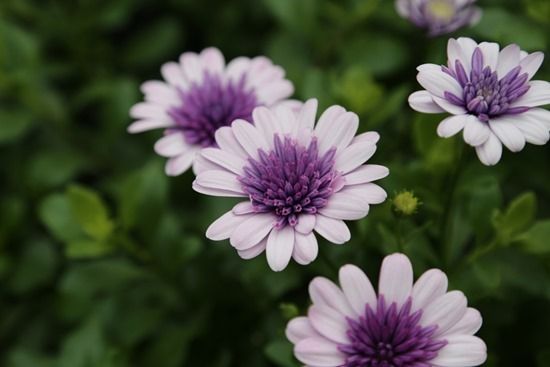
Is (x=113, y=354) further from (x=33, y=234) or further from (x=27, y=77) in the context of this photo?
(x=27, y=77)

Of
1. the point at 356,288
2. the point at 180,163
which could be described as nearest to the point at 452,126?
the point at 356,288

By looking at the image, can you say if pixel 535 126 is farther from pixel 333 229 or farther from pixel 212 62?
pixel 212 62

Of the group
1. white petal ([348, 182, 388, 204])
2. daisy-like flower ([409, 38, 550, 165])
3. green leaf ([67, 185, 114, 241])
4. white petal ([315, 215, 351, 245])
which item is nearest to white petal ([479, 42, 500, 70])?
daisy-like flower ([409, 38, 550, 165])

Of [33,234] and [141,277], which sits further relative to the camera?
[33,234]

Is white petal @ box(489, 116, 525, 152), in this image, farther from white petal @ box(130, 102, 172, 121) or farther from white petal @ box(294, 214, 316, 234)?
white petal @ box(130, 102, 172, 121)

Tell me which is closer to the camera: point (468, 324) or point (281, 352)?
point (468, 324)

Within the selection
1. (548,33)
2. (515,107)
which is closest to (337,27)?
(548,33)

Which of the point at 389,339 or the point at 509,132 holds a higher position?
the point at 509,132
